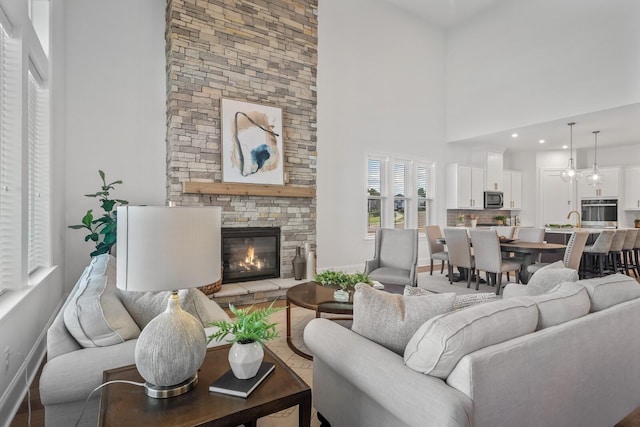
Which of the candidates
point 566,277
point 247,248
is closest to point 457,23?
point 247,248

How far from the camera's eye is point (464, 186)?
7.78 meters

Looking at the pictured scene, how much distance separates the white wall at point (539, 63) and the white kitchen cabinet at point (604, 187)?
10.3 feet

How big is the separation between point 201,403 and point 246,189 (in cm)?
370

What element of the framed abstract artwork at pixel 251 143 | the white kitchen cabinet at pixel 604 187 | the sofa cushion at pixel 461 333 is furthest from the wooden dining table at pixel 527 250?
the white kitchen cabinet at pixel 604 187

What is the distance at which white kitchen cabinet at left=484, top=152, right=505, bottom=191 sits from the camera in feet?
27.0

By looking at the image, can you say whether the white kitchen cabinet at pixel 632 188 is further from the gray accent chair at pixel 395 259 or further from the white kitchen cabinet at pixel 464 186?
the gray accent chair at pixel 395 259

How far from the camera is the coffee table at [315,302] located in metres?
2.71

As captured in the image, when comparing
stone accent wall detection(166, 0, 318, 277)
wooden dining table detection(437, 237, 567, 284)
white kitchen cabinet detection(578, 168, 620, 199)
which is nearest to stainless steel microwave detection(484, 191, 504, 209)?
white kitchen cabinet detection(578, 168, 620, 199)

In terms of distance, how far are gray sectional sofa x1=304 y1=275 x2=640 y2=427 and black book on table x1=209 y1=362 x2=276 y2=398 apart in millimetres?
399

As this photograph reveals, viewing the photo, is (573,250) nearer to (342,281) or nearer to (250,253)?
(342,281)

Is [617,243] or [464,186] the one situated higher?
[464,186]

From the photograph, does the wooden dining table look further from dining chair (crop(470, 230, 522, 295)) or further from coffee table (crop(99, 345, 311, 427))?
coffee table (crop(99, 345, 311, 427))

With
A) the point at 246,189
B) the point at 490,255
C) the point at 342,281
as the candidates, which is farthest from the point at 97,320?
the point at 490,255

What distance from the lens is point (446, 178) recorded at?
7.87 metres
